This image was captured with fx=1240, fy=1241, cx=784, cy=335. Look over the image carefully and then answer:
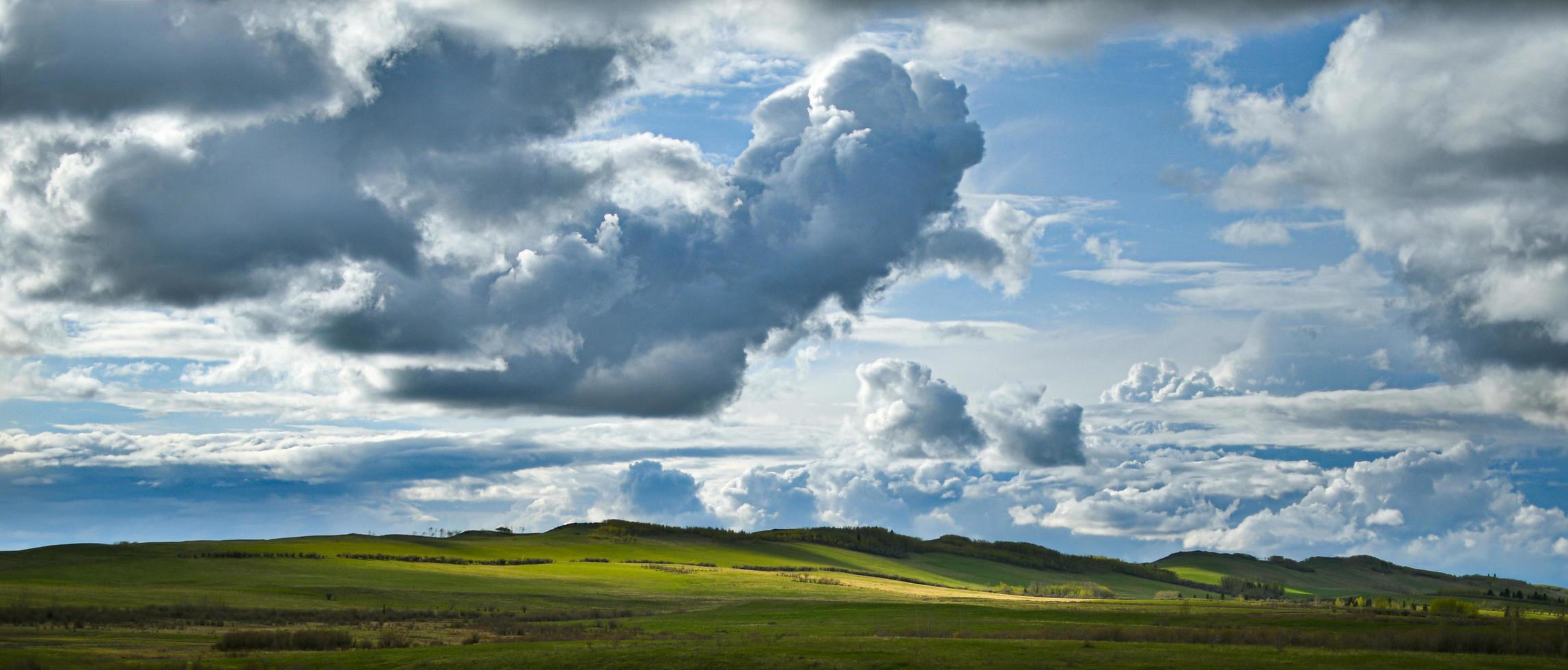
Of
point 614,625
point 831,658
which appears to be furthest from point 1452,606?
point 831,658

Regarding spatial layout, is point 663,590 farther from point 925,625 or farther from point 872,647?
point 872,647

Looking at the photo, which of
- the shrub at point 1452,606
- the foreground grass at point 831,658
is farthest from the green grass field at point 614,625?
the shrub at point 1452,606

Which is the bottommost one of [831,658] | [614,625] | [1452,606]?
[614,625]

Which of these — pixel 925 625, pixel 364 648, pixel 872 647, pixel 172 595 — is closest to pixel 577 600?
pixel 172 595

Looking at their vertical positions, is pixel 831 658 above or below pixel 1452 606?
above

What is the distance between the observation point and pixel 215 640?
63.1 meters

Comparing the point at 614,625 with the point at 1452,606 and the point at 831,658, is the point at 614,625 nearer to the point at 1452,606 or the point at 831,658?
the point at 831,658

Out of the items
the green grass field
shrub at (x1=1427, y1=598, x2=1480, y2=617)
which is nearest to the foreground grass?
the green grass field

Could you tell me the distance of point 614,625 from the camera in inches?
3258

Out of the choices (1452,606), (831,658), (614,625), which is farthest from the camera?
(1452,606)

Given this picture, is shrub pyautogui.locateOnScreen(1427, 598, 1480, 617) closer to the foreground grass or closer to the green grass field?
the green grass field

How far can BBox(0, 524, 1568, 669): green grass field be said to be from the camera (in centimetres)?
4988

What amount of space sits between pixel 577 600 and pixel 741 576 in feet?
174

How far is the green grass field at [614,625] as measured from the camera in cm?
4988
